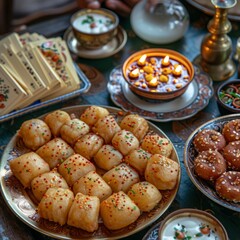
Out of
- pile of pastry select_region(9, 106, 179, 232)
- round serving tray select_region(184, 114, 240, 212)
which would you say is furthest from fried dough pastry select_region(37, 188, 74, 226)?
round serving tray select_region(184, 114, 240, 212)

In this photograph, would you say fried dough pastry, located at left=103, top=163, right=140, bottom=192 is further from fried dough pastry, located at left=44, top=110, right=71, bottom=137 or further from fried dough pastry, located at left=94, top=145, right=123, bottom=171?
fried dough pastry, located at left=44, top=110, right=71, bottom=137

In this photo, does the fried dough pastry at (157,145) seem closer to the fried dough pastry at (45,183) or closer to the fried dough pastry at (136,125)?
the fried dough pastry at (136,125)

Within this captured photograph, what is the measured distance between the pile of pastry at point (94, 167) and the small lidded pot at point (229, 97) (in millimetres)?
346

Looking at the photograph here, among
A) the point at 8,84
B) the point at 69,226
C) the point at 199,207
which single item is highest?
the point at 8,84

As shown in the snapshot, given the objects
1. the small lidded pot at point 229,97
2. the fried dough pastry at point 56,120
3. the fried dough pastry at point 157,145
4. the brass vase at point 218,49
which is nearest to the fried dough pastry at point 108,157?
the fried dough pastry at point 157,145

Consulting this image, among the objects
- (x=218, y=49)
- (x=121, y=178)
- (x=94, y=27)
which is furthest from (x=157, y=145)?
(x=94, y=27)

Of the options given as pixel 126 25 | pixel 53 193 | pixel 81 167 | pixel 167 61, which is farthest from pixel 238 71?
pixel 53 193

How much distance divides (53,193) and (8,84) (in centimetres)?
69

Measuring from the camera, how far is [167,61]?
230 cm

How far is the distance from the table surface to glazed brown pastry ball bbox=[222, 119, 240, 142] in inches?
8.6

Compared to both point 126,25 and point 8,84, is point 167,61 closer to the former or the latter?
point 126,25

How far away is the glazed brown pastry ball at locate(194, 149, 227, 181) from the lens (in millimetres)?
1758

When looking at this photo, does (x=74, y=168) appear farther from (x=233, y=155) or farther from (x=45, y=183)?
(x=233, y=155)

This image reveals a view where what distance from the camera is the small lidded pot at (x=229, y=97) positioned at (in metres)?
2.08
